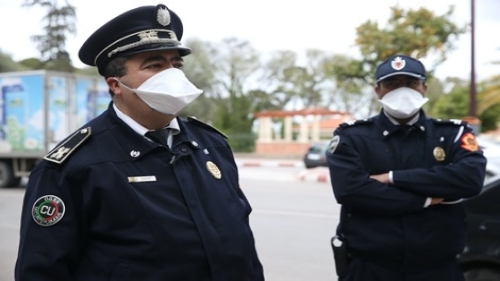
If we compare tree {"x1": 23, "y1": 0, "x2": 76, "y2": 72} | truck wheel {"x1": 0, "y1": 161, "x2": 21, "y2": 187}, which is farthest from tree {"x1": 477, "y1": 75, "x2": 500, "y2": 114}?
tree {"x1": 23, "y1": 0, "x2": 76, "y2": 72}

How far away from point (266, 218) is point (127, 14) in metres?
6.78

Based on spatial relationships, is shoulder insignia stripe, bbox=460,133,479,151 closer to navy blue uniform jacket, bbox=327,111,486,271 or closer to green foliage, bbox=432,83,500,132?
navy blue uniform jacket, bbox=327,111,486,271

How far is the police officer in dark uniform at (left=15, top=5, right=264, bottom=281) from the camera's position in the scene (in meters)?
1.56

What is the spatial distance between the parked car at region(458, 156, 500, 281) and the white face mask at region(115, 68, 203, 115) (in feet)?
8.19

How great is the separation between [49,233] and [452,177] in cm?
176

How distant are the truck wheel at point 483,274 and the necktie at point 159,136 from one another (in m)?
2.62

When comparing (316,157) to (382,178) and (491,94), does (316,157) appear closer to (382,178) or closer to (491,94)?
(491,94)

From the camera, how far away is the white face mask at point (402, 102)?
102 inches

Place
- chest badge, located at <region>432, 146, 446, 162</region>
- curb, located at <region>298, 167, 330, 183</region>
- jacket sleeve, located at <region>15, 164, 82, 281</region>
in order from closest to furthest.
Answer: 1. jacket sleeve, located at <region>15, 164, 82, 281</region>
2. chest badge, located at <region>432, 146, 446, 162</region>
3. curb, located at <region>298, 167, 330, 183</region>

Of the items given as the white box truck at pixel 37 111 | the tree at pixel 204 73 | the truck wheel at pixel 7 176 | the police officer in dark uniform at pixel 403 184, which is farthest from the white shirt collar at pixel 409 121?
the tree at pixel 204 73

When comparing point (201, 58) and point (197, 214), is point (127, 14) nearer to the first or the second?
point (197, 214)

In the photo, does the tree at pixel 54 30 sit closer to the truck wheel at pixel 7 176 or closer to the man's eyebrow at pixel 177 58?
the man's eyebrow at pixel 177 58

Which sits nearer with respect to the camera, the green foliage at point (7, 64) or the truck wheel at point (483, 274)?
the truck wheel at point (483, 274)

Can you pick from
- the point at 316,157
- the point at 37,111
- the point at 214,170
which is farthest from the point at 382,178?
the point at 316,157
